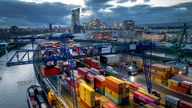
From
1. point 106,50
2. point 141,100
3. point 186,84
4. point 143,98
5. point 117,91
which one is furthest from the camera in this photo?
point 186,84

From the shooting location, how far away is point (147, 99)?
26.6 meters

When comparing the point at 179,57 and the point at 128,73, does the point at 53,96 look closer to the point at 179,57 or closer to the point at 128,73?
the point at 128,73

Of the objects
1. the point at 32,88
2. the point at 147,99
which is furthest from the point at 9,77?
the point at 147,99

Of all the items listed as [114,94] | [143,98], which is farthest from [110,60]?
[143,98]

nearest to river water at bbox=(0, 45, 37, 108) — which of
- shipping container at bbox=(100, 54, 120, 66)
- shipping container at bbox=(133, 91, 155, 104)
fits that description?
shipping container at bbox=(133, 91, 155, 104)

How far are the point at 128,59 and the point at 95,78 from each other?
28.4 m

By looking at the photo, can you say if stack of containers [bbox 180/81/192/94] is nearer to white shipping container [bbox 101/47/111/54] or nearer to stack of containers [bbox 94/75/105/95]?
stack of containers [bbox 94/75/105/95]

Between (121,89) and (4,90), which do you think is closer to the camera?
(121,89)

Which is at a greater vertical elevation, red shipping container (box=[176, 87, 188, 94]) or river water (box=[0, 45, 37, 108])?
red shipping container (box=[176, 87, 188, 94])

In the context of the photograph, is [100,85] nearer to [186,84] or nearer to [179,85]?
[179,85]

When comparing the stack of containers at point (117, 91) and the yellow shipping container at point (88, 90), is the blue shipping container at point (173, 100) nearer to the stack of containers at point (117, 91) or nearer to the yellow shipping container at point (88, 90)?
the stack of containers at point (117, 91)

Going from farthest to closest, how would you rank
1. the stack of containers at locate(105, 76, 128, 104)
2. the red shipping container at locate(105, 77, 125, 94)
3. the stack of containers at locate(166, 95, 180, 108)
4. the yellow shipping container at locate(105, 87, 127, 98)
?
the yellow shipping container at locate(105, 87, 127, 98), the stack of containers at locate(105, 76, 128, 104), the red shipping container at locate(105, 77, 125, 94), the stack of containers at locate(166, 95, 180, 108)

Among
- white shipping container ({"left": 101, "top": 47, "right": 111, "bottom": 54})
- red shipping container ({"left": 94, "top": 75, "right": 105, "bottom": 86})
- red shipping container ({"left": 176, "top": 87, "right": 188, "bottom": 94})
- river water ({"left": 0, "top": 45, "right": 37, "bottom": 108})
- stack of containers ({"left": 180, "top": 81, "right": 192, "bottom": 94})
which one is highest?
white shipping container ({"left": 101, "top": 47, "right": 111, "bottom": 54})

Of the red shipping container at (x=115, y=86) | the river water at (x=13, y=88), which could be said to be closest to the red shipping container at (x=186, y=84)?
the red shipping container at (x=115, y=86)
